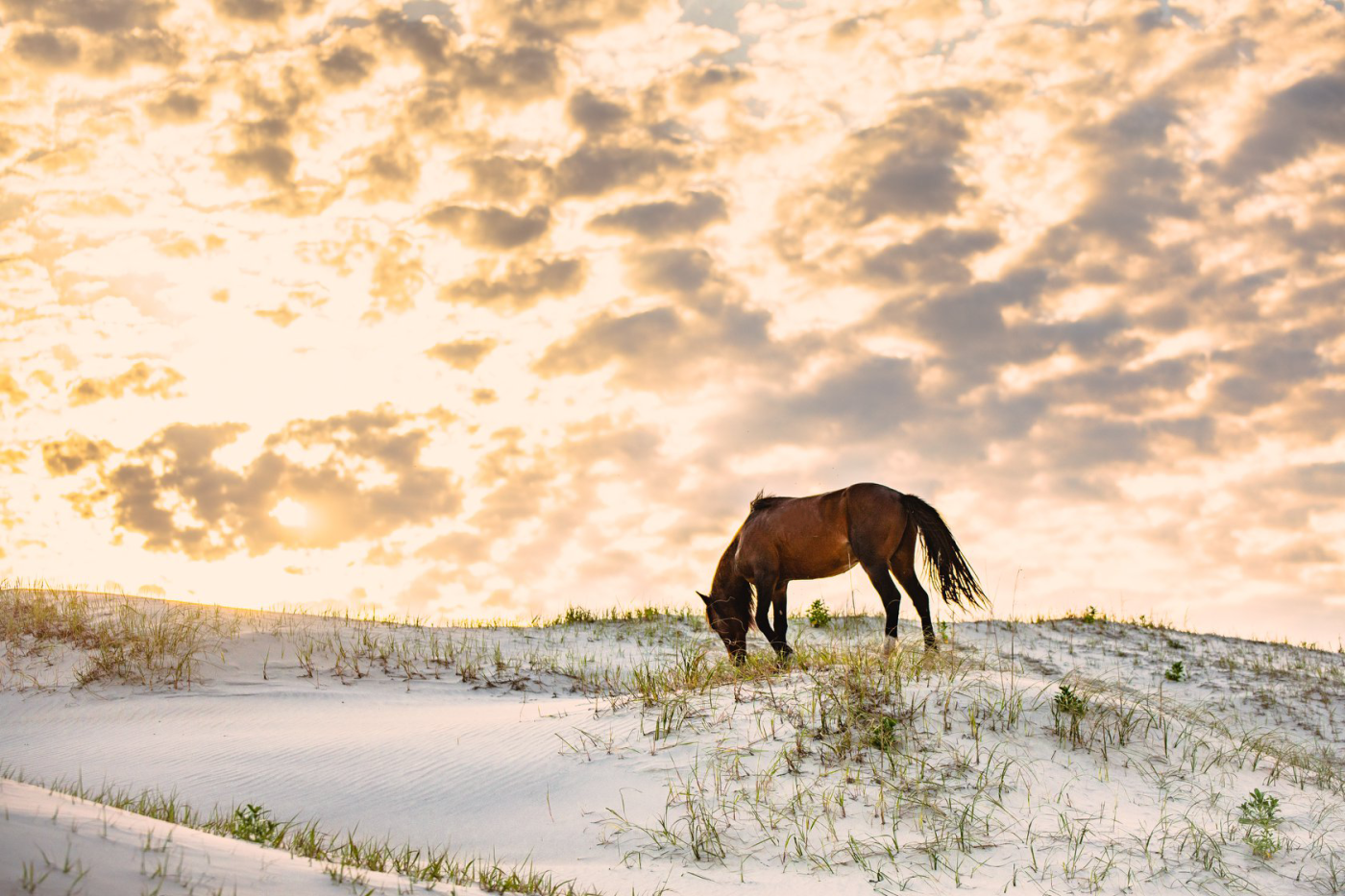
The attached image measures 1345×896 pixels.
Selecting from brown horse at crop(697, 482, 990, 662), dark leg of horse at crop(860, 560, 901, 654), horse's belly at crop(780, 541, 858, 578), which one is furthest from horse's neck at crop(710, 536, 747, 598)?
dark leg of horse at crop(860, 560, 901, 654)

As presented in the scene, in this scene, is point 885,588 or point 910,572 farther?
point 910,572

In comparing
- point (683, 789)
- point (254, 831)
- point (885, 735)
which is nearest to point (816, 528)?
point (885, 735)

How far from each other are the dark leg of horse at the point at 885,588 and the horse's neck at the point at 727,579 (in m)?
1.92

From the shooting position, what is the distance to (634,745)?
8570 mm

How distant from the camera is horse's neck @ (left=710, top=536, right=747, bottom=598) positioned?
13.9m

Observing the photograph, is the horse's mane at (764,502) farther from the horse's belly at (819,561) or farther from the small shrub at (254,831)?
the small shrub at (254,831)

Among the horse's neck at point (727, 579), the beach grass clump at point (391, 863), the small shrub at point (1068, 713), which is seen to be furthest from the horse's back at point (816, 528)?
the beach grass clump at point (391, 863)

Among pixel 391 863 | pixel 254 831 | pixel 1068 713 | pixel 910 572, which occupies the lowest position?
pixel 391 863

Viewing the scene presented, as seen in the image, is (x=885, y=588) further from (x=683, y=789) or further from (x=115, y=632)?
(x=115, y=632)

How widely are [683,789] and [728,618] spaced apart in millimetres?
5920

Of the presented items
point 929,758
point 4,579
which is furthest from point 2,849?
point 4,579

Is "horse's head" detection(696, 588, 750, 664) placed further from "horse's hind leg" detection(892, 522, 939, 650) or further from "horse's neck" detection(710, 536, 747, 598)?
"horse's hind leg" detection(892, 522, 939, 650)

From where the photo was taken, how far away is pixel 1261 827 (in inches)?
299

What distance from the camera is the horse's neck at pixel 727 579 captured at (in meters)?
13.9
